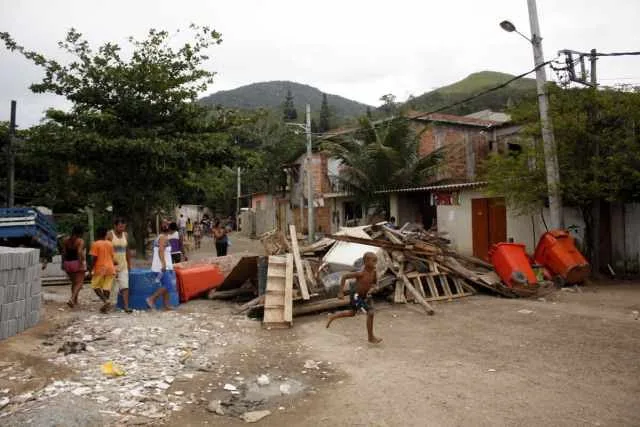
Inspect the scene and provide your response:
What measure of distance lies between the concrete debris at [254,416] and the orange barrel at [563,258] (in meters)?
8.78

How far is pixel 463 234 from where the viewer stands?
17609mm

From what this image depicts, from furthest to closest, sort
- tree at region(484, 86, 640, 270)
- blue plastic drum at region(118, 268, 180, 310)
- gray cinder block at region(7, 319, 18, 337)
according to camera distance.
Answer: tree at region(484, 86, 640, 270) → blue plastic drum at region(118, 268, 180, 310) → gray cinder block at region(7, 319, 18, 337)

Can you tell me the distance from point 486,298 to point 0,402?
8.65 metres

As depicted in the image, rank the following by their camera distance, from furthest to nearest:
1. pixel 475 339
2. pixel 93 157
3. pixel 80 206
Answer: pixel 80 206 < pixel 93 157 < pixel 475 339

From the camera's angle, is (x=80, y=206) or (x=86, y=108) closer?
(x=86, y=108)

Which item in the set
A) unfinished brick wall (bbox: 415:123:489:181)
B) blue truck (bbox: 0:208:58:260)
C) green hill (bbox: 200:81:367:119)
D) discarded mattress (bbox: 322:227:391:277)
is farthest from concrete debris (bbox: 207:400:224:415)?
green hill (bbox: 200:81:367:119)

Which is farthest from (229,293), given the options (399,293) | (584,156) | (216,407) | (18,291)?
(584,156)

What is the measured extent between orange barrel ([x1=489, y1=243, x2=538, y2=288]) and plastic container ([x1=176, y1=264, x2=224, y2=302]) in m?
5.85

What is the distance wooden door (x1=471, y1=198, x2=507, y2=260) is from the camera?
52.7ft

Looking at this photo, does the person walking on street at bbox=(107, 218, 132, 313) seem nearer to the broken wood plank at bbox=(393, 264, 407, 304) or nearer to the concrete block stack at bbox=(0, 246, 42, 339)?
the concrete block stack at bbox=(0, 246, 42, 339)

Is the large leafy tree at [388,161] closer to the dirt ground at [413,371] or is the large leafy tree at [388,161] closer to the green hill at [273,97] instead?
the dirt ground at [413,371]

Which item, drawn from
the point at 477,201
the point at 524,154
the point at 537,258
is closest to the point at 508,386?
the point at 537,258

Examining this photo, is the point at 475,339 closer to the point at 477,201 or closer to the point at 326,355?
the point at 326,355

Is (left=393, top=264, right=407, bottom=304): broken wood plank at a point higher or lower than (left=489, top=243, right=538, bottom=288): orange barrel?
lower
